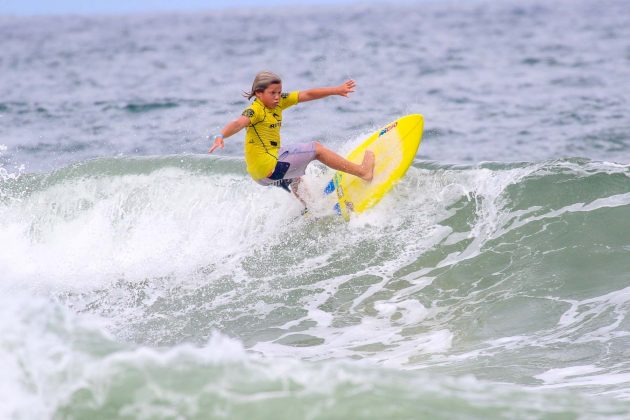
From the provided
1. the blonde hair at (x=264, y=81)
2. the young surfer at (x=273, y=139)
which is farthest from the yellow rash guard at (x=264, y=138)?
the blonde hair at (x=264, y=81)

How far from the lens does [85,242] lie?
31.7 ft

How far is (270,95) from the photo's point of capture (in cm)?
797

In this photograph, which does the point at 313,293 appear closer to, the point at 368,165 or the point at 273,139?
the point at 273,139

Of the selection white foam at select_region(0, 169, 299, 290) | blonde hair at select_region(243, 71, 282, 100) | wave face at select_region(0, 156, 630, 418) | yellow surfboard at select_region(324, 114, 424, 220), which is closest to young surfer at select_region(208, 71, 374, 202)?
blonde hair at select_region(243, 71, 282, 100)

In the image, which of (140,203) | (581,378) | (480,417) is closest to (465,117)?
(140,203)

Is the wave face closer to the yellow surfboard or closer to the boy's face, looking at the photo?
the yellow surfboard

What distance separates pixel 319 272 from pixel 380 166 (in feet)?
4.58

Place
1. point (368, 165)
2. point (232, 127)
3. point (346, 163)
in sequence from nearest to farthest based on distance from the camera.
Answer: point (232, 127)
point (346, 163)
point (368, 165)

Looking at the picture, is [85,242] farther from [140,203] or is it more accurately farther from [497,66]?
[497,66]

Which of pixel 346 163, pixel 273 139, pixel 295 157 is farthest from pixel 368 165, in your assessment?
pixel 273 139

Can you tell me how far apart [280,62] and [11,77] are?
8429 mm

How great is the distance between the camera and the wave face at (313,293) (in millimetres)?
4633

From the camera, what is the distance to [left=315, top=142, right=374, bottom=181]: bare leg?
8.41m

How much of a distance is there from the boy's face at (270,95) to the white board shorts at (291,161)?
1.57 ft
